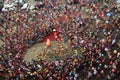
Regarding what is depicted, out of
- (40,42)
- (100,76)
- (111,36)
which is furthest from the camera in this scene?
(40,42)

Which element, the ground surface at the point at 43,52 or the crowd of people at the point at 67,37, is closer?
the crowd of people at the point at 67,37

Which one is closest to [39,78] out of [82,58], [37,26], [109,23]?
[82,58]

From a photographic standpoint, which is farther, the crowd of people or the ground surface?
the ground surface

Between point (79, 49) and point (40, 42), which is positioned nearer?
point (79, 49)

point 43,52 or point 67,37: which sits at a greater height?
point 67,37

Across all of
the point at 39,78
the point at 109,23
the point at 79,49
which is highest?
the point at 109,23

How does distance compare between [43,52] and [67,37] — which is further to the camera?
[67,37]

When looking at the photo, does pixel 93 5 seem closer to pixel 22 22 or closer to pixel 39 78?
pixel 22 22

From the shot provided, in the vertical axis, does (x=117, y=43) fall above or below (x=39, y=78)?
above
